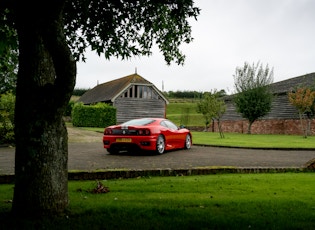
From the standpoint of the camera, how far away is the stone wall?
113ft

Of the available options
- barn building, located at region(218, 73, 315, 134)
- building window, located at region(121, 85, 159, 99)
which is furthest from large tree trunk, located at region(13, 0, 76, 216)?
building window, located at region(121, 85, 159, 99)

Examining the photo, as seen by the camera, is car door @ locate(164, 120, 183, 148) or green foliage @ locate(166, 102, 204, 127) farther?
green foliage @ locate(166, 102, 204, 127)

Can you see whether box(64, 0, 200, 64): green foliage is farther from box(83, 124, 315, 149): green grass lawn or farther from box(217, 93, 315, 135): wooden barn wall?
box(217, 93, 315, 135): wooden barn wall

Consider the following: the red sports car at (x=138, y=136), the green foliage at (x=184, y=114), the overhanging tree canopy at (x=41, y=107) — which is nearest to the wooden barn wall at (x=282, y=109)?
the green foliage at (x=184, y=114)

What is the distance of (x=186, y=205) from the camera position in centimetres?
496

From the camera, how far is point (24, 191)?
4.05 metres

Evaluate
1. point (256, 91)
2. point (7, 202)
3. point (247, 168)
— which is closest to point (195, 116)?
point (256, 91)

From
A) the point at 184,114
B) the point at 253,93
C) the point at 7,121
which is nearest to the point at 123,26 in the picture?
the point at 7,121

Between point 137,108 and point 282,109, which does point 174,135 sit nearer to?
point 282,109

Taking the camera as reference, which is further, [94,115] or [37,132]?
[94,115]

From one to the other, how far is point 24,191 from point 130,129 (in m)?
7.61

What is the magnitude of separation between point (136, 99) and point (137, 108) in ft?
3.54

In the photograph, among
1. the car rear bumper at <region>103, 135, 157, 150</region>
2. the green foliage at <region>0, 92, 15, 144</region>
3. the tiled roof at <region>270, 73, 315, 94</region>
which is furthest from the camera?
the tiled roof at <region>270, 73, 315, 94</region>

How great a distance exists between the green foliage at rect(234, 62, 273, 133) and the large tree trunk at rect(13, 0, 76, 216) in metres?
33.3
